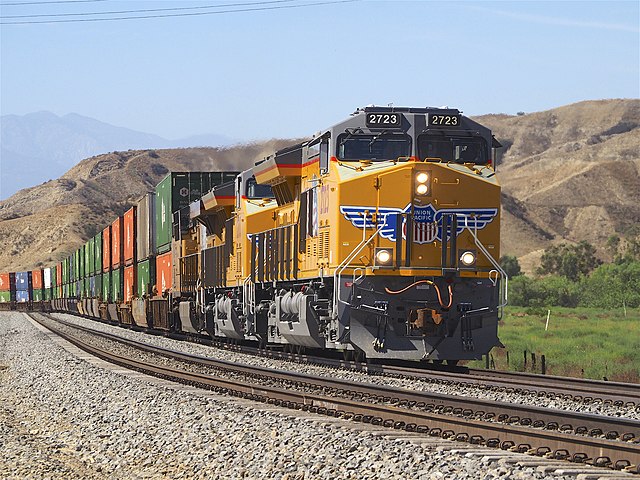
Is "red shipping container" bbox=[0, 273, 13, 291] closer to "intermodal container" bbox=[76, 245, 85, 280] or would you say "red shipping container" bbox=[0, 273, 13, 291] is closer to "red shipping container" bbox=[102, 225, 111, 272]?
"intermodal container" bbox=[76, 245, 85, 280]

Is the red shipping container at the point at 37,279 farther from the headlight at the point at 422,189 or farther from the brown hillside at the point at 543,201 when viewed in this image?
the headlight at the point at 422,189

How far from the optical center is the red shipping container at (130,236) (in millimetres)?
42831

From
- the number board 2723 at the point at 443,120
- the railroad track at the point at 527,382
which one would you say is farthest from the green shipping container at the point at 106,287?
the number board 2723 at the point at 443,120

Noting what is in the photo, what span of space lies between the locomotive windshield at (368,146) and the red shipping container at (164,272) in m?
17.5

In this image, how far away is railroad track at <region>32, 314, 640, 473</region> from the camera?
839 cm

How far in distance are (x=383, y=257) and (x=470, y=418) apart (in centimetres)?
560

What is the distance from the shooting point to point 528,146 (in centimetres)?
19975

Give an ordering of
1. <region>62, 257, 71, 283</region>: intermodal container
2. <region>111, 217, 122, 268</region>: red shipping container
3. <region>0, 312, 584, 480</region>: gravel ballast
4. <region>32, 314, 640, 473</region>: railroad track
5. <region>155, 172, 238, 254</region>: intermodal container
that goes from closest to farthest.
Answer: <region>0, 312, 584, 480</region>: gravel ballast
<region>32, 314, 640, 473</region>: railroad track
<region>155, 172, 238, 254</region>: intermodal container
<region>111, 217, 122, 268</region>: red shipping container
<region>62, 257, 71, 283</region>: intermodal container

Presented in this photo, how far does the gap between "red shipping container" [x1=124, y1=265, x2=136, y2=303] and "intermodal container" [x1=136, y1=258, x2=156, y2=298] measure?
0.88 metres

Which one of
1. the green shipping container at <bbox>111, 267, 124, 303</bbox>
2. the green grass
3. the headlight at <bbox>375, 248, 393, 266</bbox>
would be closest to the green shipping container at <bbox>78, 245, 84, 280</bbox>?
the green shipping container at <bbox>111, 267, 124, 303</bbox>

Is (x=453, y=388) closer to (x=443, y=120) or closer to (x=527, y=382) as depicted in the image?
(x=527, y=382)

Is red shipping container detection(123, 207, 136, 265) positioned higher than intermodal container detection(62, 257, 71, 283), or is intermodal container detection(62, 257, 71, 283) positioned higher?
red shipping container detection(123, 207, 136, 265)

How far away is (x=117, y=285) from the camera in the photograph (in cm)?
4719

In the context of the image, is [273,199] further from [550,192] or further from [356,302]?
[550,192]
